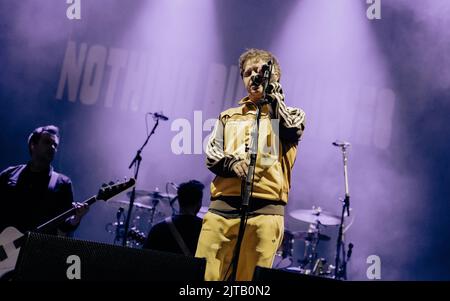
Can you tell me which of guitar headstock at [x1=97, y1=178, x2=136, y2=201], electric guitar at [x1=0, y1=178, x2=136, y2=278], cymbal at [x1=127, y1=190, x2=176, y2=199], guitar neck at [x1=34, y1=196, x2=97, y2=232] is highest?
cymbal at [x1=127, y1=190, x2=176, y2=199]

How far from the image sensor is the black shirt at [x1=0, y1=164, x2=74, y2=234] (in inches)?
174

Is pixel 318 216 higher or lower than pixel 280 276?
higher

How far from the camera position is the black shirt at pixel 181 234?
4.18 metres

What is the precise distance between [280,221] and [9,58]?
5820 mm

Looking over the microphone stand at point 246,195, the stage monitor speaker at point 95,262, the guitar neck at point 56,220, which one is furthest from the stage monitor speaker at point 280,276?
the guitar neck at point 56,220

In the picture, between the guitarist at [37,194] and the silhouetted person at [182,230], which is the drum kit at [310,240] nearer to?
the silhouetted person at [182,230]

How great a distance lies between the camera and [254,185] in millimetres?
2676

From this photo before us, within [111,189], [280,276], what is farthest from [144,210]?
[280,276]

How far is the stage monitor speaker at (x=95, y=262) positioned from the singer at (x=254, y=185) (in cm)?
58

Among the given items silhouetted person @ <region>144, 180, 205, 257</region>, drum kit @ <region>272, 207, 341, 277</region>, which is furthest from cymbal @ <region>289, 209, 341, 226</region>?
silhouetted person @ <region>144, 180, 205, 257</region>

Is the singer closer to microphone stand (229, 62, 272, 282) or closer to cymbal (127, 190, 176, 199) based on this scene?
microphone stand (229, 62, 272, 282)

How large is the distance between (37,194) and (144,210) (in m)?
2.99

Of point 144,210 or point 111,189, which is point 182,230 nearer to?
point 111,189

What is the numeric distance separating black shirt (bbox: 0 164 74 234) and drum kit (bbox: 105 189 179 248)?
1.92 m
